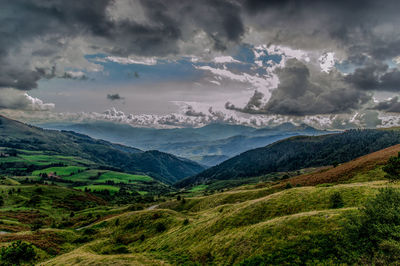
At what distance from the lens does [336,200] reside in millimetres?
39000

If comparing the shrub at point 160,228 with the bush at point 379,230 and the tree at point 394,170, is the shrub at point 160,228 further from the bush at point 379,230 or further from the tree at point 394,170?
the tree at point 394,170

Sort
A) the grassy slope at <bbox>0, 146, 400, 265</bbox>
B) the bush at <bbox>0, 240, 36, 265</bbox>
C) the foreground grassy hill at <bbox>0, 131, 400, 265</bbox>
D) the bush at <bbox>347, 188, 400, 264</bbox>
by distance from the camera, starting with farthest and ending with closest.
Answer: the bush at <bbox>0, 240, 36, 265</bbox> → the grassy slope at <bbox>0, 146, 400, 265</bbox> → the foreground grassy hill at <bbox>0, 131, 400, 265</bbox> → the bush at <bbox>347, 188, 400, 264</bbox>

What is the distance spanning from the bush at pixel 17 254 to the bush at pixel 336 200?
56809 mm

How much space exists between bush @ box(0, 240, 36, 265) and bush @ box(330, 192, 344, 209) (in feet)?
186

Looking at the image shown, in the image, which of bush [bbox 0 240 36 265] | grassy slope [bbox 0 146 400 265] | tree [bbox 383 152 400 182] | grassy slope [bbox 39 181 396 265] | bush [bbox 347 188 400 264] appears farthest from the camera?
tree [bbox 383 152 400 182]

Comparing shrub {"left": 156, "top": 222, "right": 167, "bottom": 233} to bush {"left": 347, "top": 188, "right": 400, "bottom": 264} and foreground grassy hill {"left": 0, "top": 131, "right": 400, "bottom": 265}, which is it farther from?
bush {"left": 347, "top": 188, "right": 400, "bottom": 264}

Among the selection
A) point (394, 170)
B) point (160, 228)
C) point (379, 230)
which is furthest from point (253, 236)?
point (394, 170)

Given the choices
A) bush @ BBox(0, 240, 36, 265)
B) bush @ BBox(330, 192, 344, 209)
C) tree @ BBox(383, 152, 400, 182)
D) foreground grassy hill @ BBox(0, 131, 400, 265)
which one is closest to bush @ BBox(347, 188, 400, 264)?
foreground grassy hill @ BBox(0, 131, 400, 265)

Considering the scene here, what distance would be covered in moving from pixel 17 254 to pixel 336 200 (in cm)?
5832

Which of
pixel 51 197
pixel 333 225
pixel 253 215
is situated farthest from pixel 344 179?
pixel 51 197

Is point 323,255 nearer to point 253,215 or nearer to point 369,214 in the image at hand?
point 369,214

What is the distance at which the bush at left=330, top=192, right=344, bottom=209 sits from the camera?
37.9 metres

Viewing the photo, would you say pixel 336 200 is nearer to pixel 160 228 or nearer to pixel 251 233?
pixel 251 233

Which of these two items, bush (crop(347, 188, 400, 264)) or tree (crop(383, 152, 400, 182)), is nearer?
bush (crop(347, 188, 400, 264))
